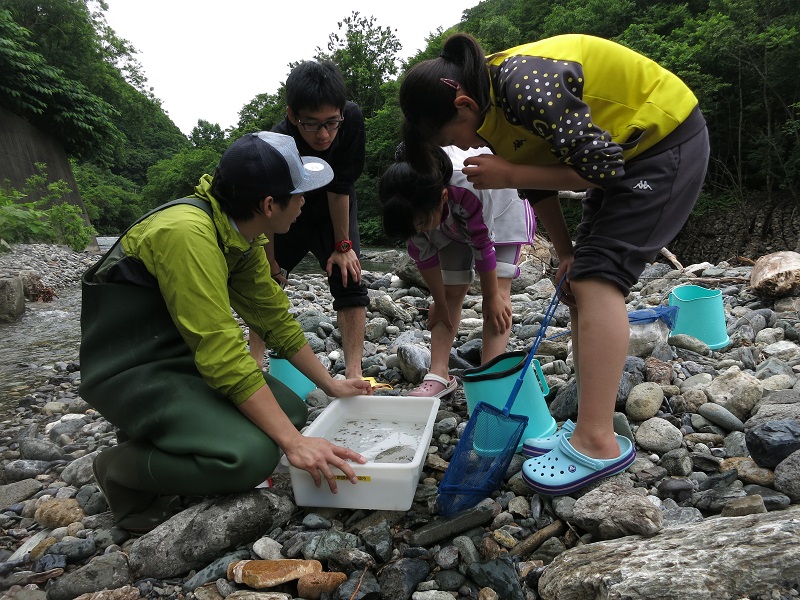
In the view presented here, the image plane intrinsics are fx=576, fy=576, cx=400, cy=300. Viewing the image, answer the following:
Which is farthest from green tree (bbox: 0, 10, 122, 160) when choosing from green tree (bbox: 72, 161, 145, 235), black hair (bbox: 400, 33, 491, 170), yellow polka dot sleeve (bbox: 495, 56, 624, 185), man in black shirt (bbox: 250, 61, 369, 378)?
yellow polka dot sleeve (bbox: 495, 56, 624, 185)

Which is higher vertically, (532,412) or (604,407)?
(604,407)

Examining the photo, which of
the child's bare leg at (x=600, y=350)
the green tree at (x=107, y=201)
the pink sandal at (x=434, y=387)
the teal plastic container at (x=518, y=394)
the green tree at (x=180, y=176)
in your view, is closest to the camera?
the child's bare leg at (x=600, y=350)

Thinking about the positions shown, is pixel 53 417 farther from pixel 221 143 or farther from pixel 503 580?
pixel 221 143

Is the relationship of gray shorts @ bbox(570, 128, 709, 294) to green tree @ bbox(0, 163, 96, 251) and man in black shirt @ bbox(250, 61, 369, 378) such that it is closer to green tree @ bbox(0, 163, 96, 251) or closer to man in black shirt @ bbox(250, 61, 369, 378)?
man in black shirt @ bbox(250, 61, 369, 378)

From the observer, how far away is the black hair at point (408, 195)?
2.44m

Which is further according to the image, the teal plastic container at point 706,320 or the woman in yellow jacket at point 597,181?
the teal plastic container at point 706,320

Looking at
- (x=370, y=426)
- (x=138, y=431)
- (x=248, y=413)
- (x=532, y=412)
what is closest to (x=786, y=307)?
(x=532, y=412)

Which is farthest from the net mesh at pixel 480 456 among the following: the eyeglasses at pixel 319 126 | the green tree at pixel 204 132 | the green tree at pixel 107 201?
the green tree at pixel 204 132

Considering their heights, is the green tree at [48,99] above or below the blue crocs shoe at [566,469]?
above

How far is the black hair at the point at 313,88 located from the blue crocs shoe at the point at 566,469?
176 cm

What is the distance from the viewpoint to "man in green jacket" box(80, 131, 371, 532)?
1666 millimetres

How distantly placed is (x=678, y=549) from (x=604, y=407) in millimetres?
438

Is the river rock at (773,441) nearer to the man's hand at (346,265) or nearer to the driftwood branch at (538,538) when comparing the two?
the driftwood branch at (538,538)

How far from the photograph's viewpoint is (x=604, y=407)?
5.31ft
